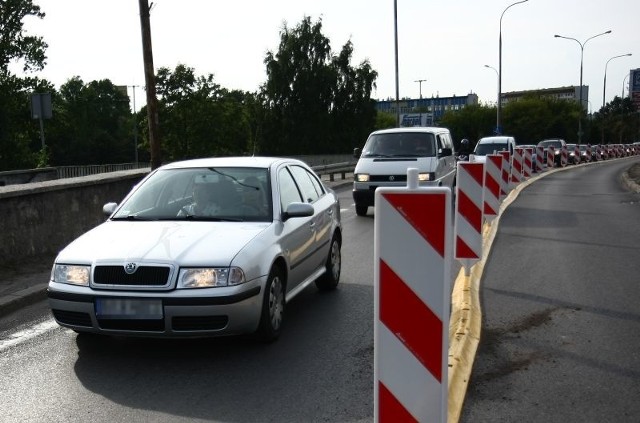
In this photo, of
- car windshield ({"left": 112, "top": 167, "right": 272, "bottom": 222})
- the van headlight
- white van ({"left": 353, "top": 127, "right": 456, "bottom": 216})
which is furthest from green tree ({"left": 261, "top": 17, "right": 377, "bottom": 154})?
car windshield ({"left": 112, "top": 167, "right": 272, "bottom": 222})

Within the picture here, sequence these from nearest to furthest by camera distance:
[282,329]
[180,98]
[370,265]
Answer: [282,329] → [370,265] → [180,98]

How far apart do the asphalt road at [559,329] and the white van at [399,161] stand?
2.94 meters

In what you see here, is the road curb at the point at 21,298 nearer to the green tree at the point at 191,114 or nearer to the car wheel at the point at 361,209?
the car wheel at the point at 361,209

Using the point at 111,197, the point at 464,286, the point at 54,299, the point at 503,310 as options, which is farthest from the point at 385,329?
the point at 111,197

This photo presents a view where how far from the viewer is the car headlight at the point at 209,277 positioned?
5.00m

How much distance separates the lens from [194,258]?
5.08m

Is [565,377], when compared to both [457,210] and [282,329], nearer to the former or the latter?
[282,329]

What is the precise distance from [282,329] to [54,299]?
6.14 ft

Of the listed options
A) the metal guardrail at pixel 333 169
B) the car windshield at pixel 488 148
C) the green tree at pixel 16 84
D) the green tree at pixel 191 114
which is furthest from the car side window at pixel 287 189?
the green tree at pixel 191 114

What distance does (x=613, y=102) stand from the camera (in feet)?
516

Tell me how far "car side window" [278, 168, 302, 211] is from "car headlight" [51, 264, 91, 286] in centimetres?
182

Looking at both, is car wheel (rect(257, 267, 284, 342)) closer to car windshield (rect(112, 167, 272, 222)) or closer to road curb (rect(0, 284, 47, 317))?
car windshield (rect(112, 167, 272, 222))

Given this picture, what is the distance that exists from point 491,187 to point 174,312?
Answer: 22.1 feet

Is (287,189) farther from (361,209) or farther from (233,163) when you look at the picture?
(361,209)
